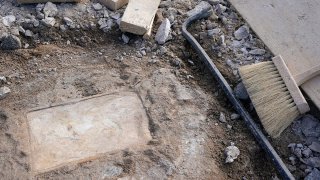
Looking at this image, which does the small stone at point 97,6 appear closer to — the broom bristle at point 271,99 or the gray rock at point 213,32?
the gray rock at point 213,32

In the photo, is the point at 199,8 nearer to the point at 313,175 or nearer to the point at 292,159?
the point at 292,159

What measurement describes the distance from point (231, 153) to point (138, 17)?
5.54ft

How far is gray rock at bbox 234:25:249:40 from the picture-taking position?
14.8ft

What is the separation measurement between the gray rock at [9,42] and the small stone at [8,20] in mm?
234

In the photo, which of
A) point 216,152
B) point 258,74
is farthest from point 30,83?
point 258,74

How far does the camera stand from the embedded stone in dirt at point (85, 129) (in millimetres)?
3479

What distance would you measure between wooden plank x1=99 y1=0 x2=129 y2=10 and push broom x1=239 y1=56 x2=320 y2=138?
59.6 inches

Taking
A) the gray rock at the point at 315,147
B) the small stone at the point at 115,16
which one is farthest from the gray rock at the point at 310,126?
the small stone at the point at 115,16

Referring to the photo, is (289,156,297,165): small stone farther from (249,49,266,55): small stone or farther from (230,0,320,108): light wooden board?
(249,49,266,55): small stone

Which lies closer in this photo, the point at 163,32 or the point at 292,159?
the point at 292,159

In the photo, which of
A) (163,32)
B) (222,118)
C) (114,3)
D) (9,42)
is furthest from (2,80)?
(222,118)

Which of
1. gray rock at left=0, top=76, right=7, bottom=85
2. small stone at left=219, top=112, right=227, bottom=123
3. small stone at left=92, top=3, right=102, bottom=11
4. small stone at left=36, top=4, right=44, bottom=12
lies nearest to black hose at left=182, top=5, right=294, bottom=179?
small stone at left=219, top=112, right=227, bottom=123

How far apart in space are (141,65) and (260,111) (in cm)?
123

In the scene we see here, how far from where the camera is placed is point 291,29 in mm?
4391
